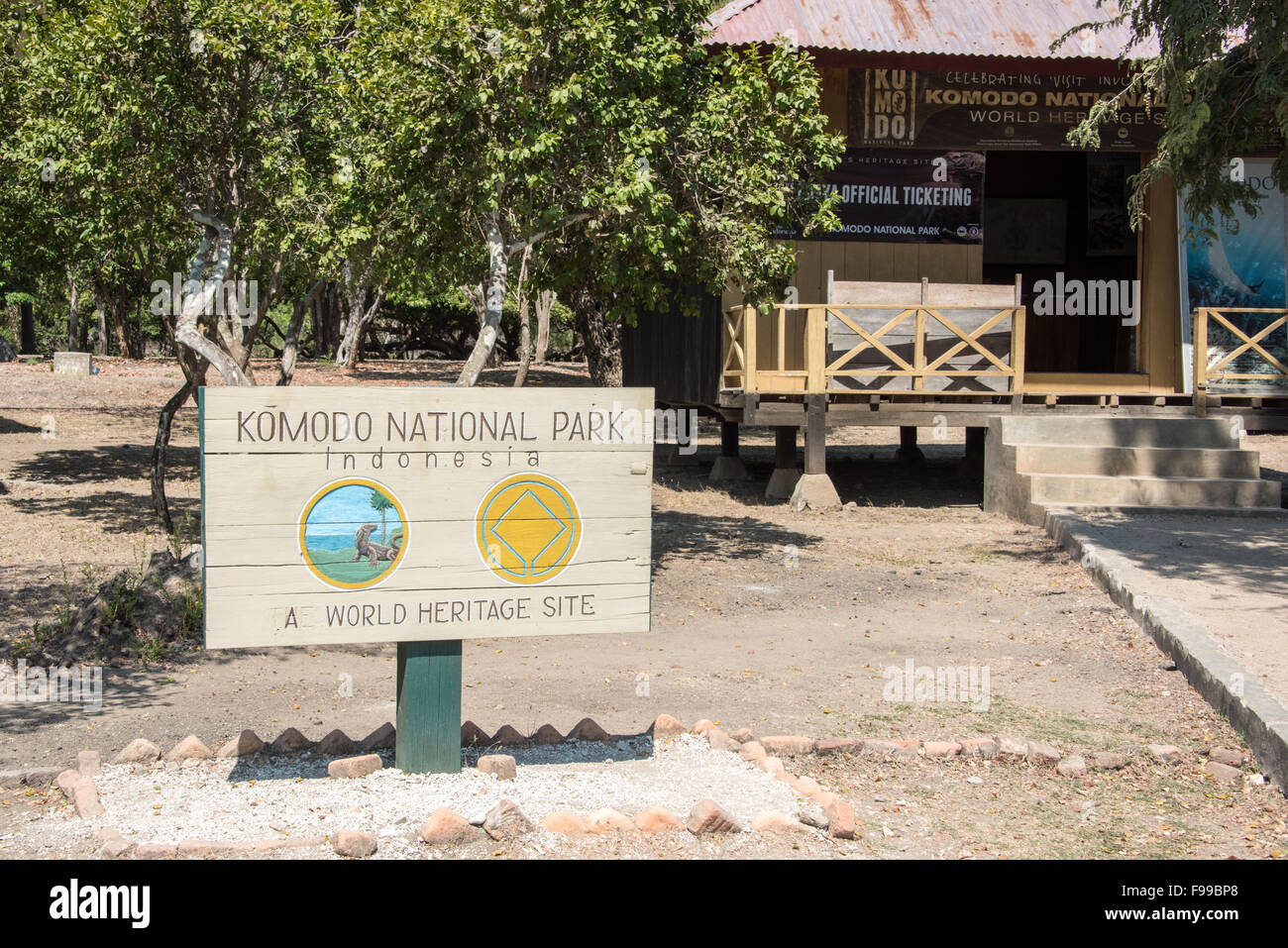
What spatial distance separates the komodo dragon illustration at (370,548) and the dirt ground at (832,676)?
163 centimetres

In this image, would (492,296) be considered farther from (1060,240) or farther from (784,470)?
(1060,240)

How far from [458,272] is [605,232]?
2.47 meters

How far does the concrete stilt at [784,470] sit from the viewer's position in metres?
17.3

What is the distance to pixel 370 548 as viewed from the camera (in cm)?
557

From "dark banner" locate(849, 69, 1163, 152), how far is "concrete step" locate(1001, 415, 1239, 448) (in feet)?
13.0

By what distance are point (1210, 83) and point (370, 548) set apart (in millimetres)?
9960

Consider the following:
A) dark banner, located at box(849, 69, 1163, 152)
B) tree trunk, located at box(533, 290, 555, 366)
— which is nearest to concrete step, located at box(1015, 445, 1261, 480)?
dark banner, located at box(849, 69, 1163, 152)

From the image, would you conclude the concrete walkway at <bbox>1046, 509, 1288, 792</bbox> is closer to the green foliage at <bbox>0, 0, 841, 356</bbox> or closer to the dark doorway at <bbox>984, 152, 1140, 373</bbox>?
the green foliage at <bbox>0, 0, 841, 356</bbox>

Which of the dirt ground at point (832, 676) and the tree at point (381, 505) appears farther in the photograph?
the dirt ground at point (832, 676)

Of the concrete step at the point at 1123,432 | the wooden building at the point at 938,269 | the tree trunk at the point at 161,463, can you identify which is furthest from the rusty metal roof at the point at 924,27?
the tree trunk at the point at 161,463

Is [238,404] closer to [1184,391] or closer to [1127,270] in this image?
[1184,391]

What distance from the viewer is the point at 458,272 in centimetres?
→ 1370

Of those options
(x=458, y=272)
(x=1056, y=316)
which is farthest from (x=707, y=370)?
(x=1056, y=316)

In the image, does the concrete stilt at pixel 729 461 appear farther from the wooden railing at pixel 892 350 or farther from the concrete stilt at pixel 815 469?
the concrete stilt at pixel 815 469
